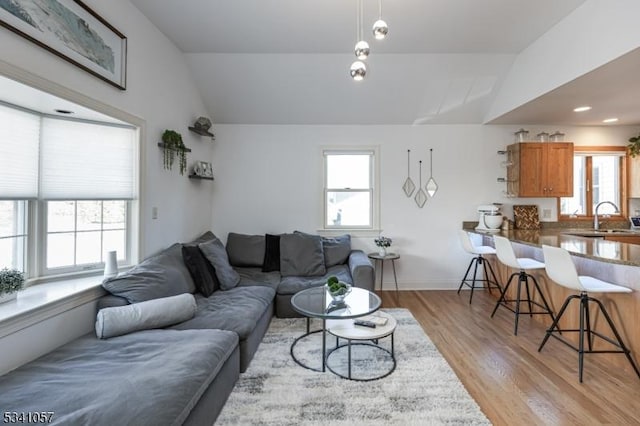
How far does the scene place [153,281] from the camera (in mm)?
2469

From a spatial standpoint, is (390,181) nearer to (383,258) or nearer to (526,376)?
(383,258)

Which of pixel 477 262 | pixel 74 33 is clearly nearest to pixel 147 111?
pixel 74 33

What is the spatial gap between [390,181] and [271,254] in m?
2.11

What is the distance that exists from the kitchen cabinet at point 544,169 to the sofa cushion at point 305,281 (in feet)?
9.46

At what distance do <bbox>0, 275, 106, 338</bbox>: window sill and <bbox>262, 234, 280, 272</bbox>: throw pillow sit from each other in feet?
6.23

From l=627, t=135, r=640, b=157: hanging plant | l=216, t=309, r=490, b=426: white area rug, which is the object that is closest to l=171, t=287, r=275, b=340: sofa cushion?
l=216, t=309, r=490, b=426: white area rug

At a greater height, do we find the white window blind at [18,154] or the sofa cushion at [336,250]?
the white window blind at [18,154]

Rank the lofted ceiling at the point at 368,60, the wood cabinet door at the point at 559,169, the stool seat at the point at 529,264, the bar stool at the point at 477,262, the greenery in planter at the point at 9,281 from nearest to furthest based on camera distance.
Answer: the greenery in planter at the point at 9,281 → the lofted ceiling at the point at 368,60 → the stool seat at the point at 529,264 → the bar stool at the point at 477,262 → the wood cabinet door at the point at 559,169

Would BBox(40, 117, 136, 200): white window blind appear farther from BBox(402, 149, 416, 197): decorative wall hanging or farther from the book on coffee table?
BBox(402, 149, 416, 197): decorative wall hanging

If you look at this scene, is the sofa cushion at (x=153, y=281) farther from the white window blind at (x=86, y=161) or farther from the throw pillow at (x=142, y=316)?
the white window blind at (x=86, y=161)

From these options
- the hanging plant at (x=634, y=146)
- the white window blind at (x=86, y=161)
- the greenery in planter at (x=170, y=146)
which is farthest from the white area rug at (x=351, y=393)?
the hanging plant at (x=634, y=146)

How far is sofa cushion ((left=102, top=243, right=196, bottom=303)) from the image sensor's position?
2.34 m

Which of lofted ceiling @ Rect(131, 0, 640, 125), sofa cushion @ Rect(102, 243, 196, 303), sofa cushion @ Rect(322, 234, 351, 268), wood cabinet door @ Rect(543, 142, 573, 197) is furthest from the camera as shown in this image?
wood cabinet door @ Rect(543, 142, 573, 197)

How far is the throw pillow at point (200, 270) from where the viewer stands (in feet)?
9.96
